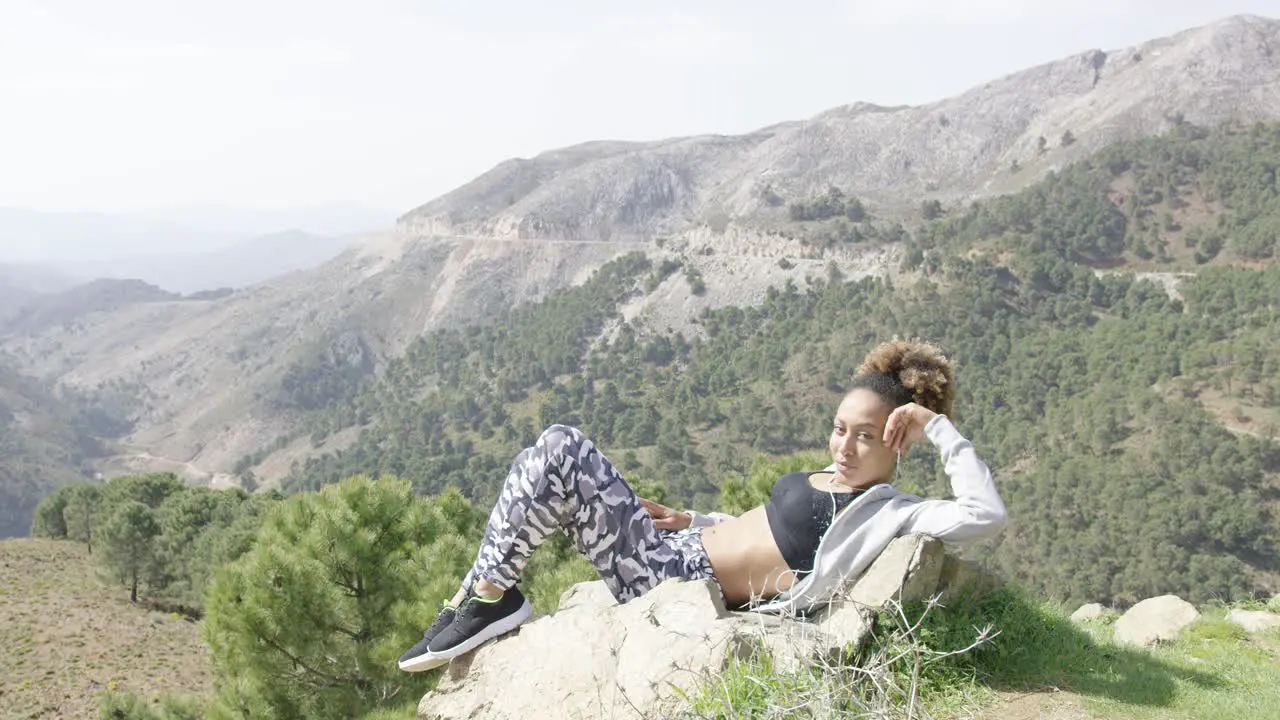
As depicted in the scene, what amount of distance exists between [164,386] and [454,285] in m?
57.5

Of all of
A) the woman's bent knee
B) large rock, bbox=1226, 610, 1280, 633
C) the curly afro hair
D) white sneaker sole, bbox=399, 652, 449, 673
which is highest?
the curly afro hair

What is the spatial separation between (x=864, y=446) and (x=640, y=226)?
14476 centimetres

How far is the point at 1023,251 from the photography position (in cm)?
7181

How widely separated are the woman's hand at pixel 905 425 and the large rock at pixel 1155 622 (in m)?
3.85

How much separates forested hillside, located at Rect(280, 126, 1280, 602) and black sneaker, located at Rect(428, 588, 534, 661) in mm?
22970

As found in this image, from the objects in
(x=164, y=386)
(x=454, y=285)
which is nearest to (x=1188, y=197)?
(x=454, y=285)

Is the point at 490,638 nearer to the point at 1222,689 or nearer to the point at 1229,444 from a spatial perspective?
the point at 1222,689

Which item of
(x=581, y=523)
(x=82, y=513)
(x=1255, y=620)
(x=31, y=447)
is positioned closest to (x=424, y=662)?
(x=581, y=523)

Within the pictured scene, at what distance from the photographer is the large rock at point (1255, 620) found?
6.57 metres

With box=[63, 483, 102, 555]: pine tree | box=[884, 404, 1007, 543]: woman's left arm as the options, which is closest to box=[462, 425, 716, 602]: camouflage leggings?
box=[884, 404, 1007, 543]: woman's left arm

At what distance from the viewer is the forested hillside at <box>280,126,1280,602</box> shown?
40.9 m

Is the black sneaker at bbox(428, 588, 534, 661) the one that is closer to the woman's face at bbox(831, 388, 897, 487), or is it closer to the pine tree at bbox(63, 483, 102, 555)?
the woman's face at bbox(831, 388, 897, 487)

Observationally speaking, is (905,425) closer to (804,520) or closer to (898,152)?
(804,520)

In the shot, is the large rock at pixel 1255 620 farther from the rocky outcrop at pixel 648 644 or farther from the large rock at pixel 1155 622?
the rocky outcrop at pixel 648 644
